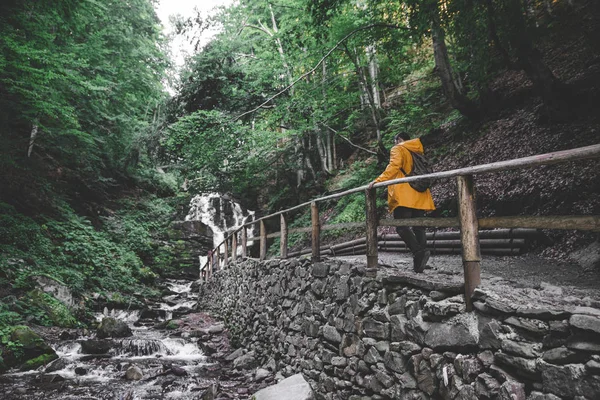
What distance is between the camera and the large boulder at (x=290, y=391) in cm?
466

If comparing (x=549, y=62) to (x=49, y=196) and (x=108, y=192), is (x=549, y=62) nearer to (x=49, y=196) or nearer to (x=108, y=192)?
(x=49, y=196)

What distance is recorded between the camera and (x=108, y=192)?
1991 centimetres

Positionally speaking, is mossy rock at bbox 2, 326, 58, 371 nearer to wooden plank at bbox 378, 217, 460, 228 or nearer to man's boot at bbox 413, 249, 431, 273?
wooden plank at bbox 378, 217, 460, 228

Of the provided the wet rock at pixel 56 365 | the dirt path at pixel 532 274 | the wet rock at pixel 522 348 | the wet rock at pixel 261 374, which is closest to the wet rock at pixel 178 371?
the wet rock at pixel 261 374

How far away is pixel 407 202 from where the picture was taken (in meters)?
4.01

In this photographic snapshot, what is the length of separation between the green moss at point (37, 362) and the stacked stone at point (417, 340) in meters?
4.66

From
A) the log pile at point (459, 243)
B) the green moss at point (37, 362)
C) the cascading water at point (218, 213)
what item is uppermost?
the cascading water at point (218, 213)

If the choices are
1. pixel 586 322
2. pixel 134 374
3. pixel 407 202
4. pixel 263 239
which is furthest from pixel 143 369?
pixel 586 322

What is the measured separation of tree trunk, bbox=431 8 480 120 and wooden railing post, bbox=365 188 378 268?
5.21m

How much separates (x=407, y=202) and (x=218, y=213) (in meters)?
20.4

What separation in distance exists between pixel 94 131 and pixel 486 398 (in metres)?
18.1

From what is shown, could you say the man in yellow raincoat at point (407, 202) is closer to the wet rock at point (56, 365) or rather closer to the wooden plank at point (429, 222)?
the wooden plank at point (429, 222)

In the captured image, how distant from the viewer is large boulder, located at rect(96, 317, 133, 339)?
9453 mm

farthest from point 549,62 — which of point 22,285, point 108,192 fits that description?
point 108,192
